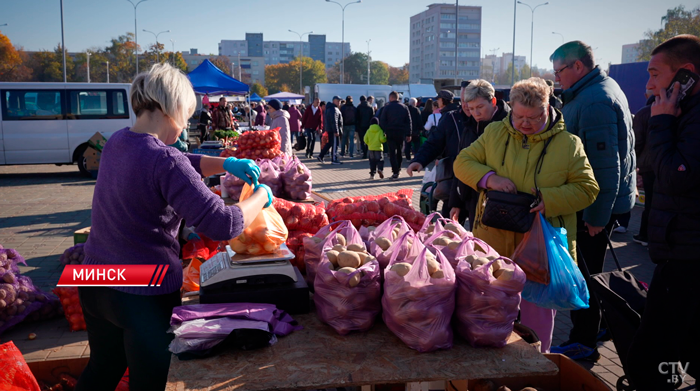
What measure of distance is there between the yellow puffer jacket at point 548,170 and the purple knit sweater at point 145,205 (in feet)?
5.84

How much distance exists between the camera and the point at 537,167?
3.09 m

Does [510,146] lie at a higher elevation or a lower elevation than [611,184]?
higher

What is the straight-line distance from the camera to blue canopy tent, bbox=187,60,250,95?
49.0 ft

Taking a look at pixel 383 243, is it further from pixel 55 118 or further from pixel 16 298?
pixel 55 118

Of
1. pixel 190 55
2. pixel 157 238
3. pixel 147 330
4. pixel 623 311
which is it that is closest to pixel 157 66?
pixel 157 238

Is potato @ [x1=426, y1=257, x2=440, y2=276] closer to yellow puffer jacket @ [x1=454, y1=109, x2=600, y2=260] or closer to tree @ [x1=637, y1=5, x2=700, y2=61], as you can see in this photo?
yellow puffer jacket @ [x1=454, y1=109, x2=600, y2=260]

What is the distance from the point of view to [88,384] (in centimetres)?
238

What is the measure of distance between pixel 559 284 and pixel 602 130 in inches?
45.6

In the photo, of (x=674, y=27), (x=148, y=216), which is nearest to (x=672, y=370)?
(x=148, y=216)

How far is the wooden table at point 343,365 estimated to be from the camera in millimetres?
1937

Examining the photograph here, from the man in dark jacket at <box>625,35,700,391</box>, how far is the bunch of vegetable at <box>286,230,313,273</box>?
1.85 m

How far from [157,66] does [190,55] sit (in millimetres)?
174337

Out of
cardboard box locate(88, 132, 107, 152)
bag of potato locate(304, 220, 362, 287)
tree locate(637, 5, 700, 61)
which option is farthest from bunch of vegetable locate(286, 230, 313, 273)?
tree locate(637, 5, 700, 61)

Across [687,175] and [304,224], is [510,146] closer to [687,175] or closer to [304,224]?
[687,175]
